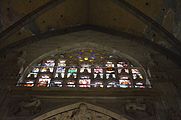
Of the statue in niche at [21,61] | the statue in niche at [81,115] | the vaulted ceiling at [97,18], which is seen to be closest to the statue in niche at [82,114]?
the statue in niche at [81,115]

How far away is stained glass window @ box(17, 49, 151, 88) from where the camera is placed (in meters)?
8.43

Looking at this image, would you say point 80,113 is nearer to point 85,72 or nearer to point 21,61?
point 85,72

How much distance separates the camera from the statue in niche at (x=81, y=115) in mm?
7012

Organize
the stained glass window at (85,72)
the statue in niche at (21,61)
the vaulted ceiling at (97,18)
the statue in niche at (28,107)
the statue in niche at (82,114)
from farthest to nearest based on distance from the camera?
the vaulted ceiling at (97,18) → the statue in niche at (21,61) → the stained glass window at (85,72) → the statue in niche at (28,107) → the statue in niche at (82,114)

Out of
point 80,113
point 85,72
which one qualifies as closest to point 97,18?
point 85,72

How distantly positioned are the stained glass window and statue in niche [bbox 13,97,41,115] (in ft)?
3.14

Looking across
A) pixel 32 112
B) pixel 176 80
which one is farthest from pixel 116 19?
pixel 32 112

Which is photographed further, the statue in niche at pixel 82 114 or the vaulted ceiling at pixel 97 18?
the vaulted ceiling at pixel 97 18

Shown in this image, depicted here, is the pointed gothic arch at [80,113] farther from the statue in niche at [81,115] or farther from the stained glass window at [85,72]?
the stained glass window at [85,72]

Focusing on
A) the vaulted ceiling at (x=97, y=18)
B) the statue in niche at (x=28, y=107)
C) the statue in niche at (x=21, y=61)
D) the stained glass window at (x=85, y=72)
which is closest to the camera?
the statue in niche at (x=28, y=107)

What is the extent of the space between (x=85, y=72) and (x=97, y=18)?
302cm

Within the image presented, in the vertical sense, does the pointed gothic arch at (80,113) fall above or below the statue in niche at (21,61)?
below

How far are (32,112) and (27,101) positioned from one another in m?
0.44

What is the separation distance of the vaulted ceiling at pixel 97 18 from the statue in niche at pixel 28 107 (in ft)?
9.41
